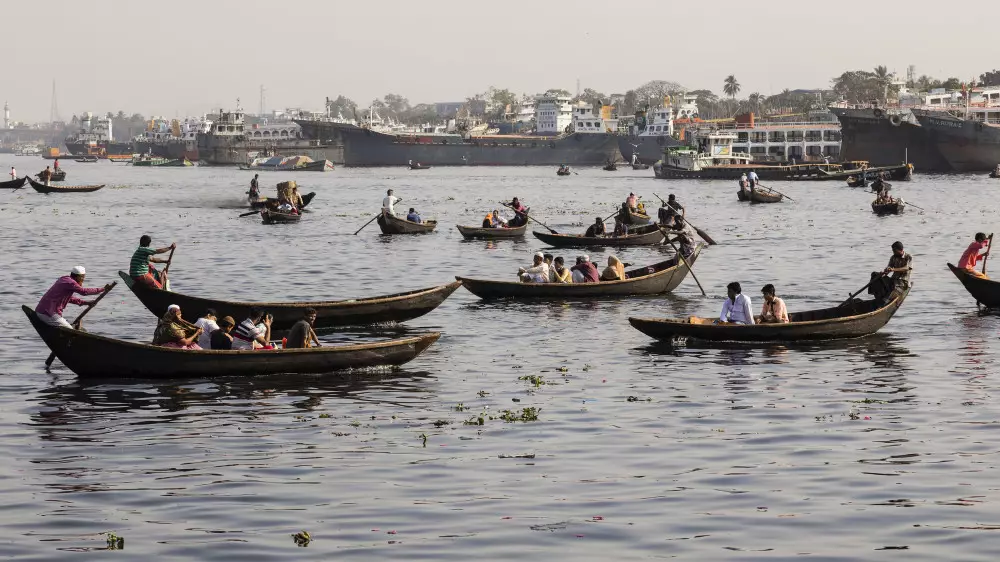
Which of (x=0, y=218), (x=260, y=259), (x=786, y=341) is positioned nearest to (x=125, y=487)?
(x=786, y=341)

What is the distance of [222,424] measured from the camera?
19078 millimetres

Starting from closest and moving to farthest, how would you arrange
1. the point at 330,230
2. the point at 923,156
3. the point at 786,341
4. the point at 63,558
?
1. the point at 63,558
2. the point at 786,341
3. the point at 330,230
4. the point at 923,156

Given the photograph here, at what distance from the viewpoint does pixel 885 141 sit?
141m

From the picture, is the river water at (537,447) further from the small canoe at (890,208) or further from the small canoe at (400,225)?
the small canoe at (890,208)

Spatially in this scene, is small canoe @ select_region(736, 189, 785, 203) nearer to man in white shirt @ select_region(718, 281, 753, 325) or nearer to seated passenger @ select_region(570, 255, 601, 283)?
seated passenger @ select_region(570, 255, 601, 283)

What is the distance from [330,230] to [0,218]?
74.2ft

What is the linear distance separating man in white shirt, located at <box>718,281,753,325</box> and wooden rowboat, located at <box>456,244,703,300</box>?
26.4ft

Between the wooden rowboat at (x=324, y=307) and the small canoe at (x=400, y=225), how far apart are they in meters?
29.0

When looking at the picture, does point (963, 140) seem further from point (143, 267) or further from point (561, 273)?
point (143, 267)

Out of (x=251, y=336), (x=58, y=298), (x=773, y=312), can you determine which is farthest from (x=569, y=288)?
(x=58, y=298)

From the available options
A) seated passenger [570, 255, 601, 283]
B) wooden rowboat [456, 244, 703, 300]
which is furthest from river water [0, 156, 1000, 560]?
seated passenger [570, 255, 601, 283]

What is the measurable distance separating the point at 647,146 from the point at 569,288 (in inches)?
6411

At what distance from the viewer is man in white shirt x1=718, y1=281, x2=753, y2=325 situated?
2544 cm

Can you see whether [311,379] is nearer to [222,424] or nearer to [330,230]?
[222,424]
